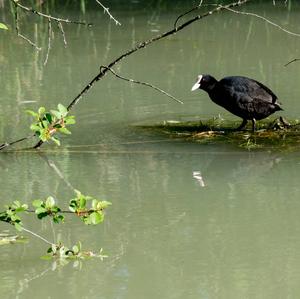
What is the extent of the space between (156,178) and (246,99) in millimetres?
1498

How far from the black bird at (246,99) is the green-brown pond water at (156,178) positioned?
386 millimetres

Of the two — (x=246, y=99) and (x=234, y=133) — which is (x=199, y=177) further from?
(x=246, y=99)

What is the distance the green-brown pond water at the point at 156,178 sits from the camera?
14.4ft

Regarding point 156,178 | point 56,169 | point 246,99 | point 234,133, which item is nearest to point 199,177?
point 156,178

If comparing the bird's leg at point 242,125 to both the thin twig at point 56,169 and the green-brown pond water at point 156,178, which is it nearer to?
the green-brown pond water at point 156,178

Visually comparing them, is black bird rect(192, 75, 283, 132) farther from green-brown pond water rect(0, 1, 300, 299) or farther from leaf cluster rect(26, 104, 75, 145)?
leaf cluster rect(26, 104, 75, 145)

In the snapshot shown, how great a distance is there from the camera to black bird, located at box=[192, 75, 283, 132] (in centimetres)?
729

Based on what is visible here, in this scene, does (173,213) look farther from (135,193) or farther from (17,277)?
(17,277)

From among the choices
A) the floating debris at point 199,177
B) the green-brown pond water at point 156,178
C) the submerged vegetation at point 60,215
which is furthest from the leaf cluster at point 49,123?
the floating debris at point 199,177

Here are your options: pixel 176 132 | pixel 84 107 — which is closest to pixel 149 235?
pixel 176 132

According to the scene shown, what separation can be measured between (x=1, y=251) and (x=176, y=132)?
2752mm

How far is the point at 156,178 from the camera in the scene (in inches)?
237

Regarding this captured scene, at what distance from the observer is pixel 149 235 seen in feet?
16.2

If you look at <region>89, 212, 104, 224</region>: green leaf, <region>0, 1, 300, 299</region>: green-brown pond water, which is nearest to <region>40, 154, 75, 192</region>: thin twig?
<region>0, 1, 300, 299</region>: green-brown pond water
